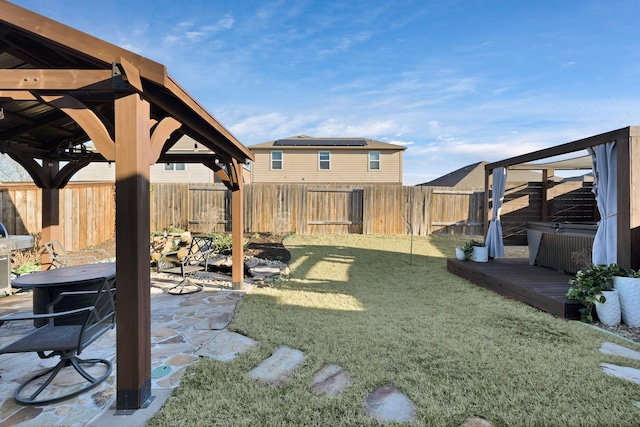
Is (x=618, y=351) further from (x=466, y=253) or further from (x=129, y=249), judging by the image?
(x=129, y=249)

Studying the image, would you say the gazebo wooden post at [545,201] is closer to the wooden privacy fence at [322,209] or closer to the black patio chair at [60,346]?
the wooden privacy fence at [322,209]

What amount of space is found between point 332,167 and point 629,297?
41.9 ft

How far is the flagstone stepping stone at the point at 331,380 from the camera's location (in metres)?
2.26

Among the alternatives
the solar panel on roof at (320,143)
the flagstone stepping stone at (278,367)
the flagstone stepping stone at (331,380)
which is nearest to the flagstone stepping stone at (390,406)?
the flagstone stepping stone at (331,380)

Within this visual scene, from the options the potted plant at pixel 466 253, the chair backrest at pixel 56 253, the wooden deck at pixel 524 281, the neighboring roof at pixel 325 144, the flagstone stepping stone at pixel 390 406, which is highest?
the neighboring roof at pixel 325 144

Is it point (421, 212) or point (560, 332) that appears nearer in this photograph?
point (560, 332)

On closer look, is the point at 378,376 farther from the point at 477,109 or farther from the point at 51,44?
the point at 477,109

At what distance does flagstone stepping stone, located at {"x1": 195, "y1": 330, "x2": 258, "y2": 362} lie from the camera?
287cm

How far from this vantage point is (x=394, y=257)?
815cm

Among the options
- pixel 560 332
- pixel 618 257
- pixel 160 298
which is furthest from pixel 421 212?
pixel 160 298

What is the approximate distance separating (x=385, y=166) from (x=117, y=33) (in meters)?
11.7

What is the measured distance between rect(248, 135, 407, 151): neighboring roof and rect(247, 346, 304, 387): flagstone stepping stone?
1329cm

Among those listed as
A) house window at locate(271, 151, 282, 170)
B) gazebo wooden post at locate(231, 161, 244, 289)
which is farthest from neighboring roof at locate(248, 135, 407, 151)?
gazebo wooden post at locate(231, 161, 244, 289)

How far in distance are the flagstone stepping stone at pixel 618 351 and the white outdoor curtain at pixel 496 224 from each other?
389cm
